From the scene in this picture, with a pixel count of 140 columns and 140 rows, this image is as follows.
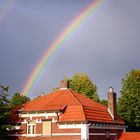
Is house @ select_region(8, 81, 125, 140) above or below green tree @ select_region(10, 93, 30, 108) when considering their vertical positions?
below

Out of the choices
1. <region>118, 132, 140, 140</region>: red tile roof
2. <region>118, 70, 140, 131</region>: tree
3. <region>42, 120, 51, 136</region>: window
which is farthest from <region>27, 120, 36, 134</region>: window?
<region>118, 70, 140, 131</region>: tree

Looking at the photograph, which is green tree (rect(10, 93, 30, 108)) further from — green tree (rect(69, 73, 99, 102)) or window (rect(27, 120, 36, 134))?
window (rect(27, 120, 36, 134))

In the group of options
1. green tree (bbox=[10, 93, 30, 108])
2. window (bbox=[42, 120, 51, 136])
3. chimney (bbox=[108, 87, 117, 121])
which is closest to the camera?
window (bbox=[42, 120, 51, 136])

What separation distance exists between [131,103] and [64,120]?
1998 centimetres

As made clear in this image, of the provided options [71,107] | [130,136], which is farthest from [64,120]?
[130,136]

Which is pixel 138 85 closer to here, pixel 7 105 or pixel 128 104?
pixel 128 104

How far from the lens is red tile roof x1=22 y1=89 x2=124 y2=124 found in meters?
45.9

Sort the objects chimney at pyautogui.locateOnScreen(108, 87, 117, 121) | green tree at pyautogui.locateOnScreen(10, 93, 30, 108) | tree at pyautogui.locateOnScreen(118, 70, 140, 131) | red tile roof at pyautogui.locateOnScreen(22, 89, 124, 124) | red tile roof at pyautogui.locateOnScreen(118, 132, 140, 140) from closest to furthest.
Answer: red tile roof at pyautogui.locateOnScreen(22, 89, 124, 124) → red tile roof at pyautogui.locateOnScreen(118, 132, 140, 140) → chimney at pyautogui.locateOnScreen(108, 87, 117, 121) → tree at pyautogui.locateOnScreen(118, 70, 140, 131) → green tree at pyautogui.locateOnScreen(10, 93, 30, 108)

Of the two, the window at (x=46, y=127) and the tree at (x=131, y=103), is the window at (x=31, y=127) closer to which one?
the window at (x=46, y=127)

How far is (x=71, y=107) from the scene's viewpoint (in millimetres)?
47031

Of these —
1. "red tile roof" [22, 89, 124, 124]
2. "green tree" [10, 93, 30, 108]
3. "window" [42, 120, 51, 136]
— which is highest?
"green tree" [10, 93, 30, 108]

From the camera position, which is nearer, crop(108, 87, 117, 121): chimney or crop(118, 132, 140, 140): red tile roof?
crop(118, 132, 140, 140): red tile roof

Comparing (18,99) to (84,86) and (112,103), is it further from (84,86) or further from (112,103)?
(112,103)

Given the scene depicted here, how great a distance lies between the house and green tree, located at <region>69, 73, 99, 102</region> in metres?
25.1
